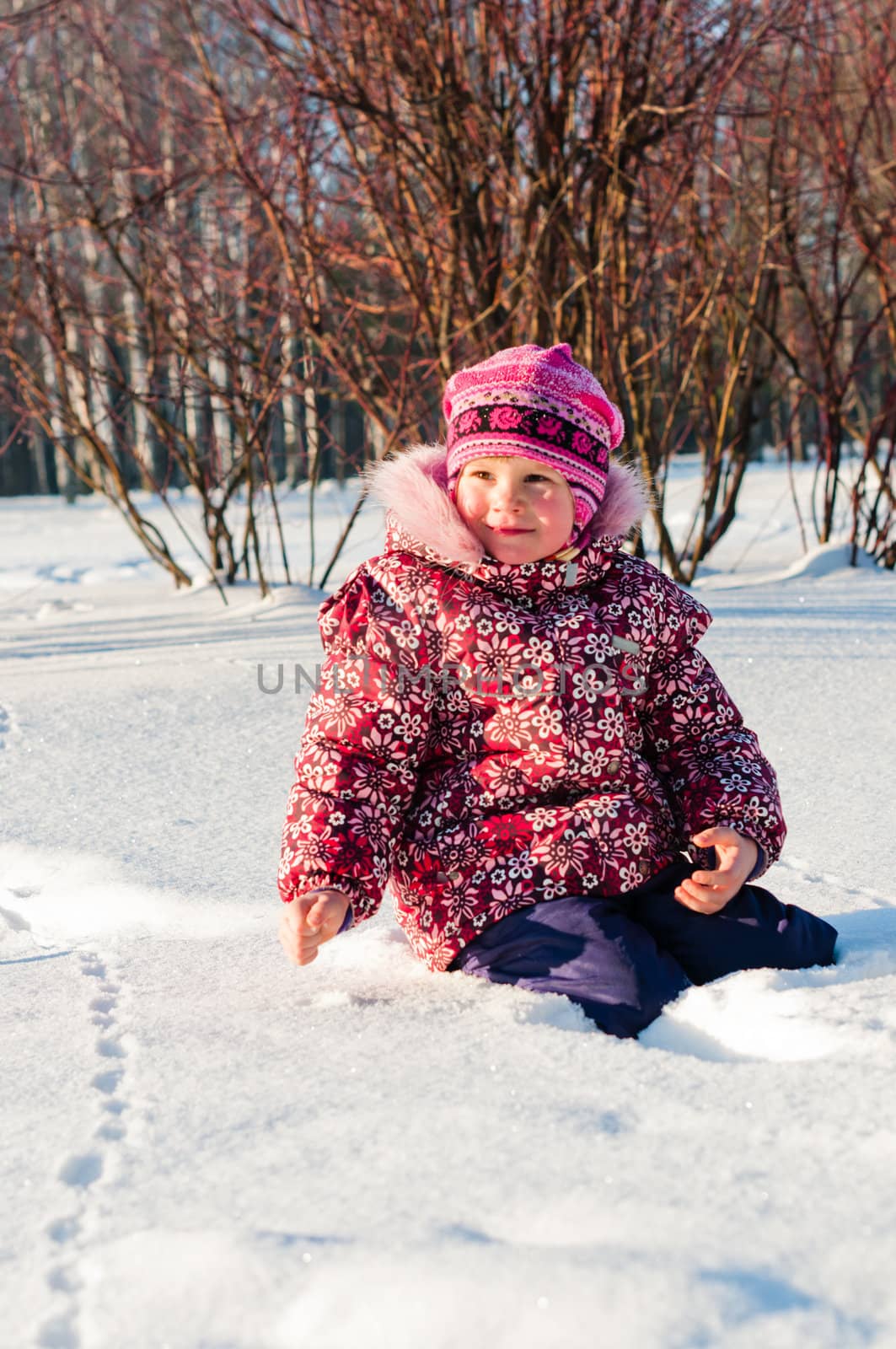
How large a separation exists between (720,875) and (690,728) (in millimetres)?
220

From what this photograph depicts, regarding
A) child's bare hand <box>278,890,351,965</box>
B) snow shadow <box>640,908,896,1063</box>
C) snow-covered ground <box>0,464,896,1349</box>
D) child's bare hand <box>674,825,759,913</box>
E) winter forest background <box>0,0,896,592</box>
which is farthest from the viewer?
winter forest background <box>0,0,896,592</box>

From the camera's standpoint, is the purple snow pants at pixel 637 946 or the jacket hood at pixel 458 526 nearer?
the purple snow pants at pixel 637 946

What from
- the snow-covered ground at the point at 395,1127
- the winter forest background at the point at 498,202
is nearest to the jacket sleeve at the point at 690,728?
the snow-covered ground at the point at 395,1127

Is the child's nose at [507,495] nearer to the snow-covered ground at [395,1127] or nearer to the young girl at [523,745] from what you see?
the young girl at [523,745]

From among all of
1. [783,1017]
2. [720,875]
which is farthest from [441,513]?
[783,1017]

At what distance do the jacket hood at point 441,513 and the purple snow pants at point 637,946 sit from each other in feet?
1.38

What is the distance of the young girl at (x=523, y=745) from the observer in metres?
1.43

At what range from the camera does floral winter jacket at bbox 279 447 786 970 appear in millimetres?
1440

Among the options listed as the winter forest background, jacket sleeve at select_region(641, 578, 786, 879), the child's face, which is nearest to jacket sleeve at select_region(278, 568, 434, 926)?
the child's face

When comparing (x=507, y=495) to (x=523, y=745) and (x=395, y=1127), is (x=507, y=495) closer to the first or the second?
(x=523, y=745)

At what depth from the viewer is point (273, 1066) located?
3.93ft

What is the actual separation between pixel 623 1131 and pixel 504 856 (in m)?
0.46

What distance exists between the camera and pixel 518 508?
1.48 m

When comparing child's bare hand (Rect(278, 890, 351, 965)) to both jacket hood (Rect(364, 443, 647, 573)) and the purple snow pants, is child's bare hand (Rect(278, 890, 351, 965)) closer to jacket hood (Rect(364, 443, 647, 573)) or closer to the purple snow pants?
the purple snow pants
